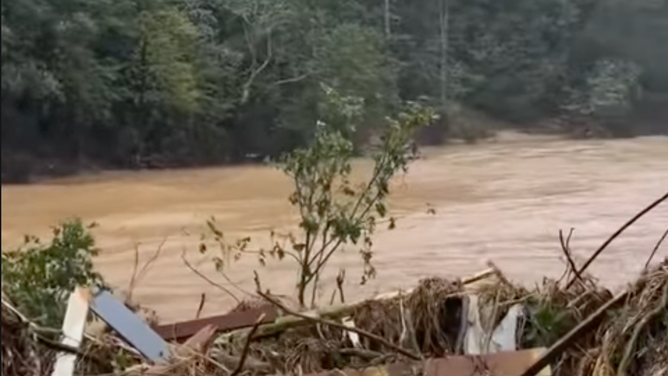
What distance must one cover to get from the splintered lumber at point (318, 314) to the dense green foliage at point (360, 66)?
282mm

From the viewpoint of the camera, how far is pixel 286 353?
5.16 ft

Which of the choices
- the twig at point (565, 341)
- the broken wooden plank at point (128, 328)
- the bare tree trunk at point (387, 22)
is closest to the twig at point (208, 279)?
the broken wooden plank at point (128, 328)

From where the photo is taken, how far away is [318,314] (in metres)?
1.69

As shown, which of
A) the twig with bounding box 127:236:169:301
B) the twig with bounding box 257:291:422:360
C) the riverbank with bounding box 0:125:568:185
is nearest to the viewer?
the riverbank with bounding box 0:125:568:185

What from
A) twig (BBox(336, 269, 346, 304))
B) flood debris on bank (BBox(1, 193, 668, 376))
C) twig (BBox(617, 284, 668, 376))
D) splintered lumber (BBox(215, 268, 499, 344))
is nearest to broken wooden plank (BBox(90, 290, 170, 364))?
flood debris on bank (BBox(1, 193, 668, 376))

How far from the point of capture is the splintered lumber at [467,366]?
1.32 meters

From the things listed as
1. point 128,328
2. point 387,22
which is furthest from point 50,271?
point 387,22

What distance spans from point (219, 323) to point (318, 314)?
18 cm

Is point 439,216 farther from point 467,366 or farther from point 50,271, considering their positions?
point 50,271

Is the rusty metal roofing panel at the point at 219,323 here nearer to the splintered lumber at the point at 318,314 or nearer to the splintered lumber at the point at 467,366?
the splintered lumber at the point at 318,314

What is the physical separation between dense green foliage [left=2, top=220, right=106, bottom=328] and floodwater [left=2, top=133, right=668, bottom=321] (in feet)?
0.11

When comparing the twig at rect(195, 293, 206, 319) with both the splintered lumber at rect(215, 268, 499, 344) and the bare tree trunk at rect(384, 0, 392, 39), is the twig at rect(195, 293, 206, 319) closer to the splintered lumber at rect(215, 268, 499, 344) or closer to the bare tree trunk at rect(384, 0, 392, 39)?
the splintered lumber at rect(215, 268, 499, 344)

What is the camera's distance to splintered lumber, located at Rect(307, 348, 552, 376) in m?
1.32

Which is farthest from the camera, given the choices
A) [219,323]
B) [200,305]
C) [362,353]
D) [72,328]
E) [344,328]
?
[200,305]
